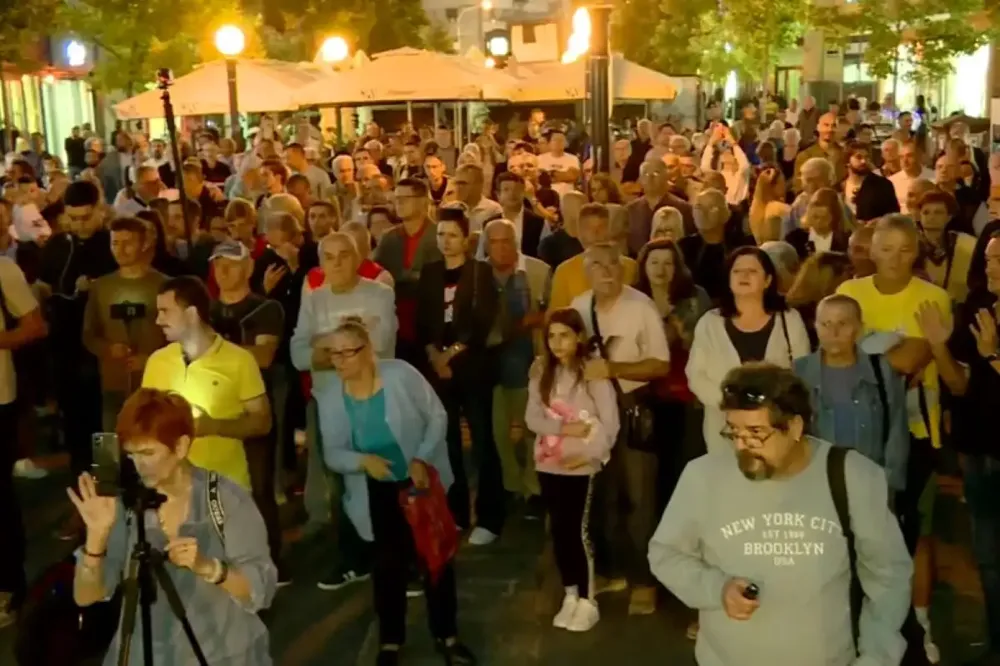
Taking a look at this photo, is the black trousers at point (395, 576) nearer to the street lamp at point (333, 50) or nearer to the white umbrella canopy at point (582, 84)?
the white umbrella canopy at point (582, 84)

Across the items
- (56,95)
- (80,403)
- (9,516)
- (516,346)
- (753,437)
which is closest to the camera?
(753,437)

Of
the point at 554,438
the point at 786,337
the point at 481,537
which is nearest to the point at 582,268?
the point at 481,537

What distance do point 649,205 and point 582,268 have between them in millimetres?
2871

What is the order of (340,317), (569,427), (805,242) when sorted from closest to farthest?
(569,427) < (340,317) < (805,242)

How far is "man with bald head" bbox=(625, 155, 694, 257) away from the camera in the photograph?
33.2 ft

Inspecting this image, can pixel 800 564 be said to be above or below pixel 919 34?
below

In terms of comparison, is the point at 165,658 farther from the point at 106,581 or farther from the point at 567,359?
the point at 567,359

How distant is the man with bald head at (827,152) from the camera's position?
1343cm

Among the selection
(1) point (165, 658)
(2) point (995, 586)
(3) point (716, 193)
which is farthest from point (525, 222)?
(1) point (165, 658)

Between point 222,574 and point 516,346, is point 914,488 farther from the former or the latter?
point 222,574

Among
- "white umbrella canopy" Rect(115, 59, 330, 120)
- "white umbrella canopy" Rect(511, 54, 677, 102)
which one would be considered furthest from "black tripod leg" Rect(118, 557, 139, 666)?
"white umbrella canopy" Rect(511, 54, 677, 102)

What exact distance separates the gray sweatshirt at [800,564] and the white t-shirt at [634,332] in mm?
2683

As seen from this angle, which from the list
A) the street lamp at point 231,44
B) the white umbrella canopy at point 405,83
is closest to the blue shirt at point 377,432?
the street lamp at point 231,44

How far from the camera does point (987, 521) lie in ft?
17.9
